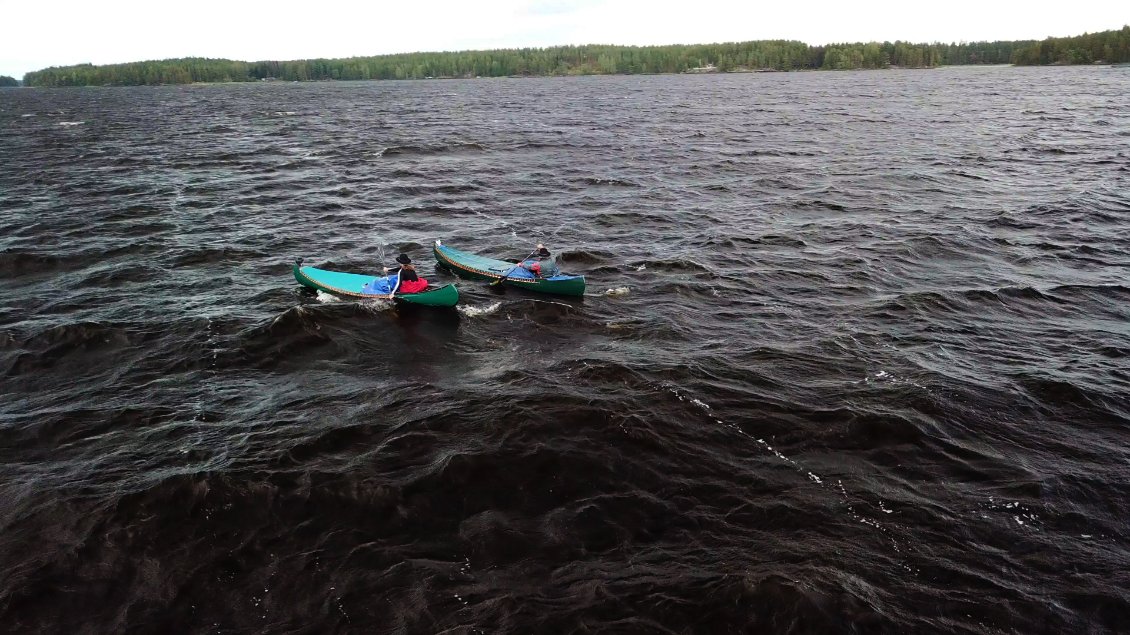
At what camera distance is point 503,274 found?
78.2 feet

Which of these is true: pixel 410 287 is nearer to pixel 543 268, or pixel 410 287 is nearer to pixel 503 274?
pixel 503 274

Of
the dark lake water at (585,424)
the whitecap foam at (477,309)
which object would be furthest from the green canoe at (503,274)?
the whitecap foam at (477,309)

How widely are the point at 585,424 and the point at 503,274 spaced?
9.81 meters

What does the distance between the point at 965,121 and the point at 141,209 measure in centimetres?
7854

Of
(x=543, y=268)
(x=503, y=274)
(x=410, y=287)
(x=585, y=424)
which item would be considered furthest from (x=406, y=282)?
(x=585, y=424)

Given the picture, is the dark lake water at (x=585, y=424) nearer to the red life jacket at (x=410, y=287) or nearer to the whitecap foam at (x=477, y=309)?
the whitecap foam at (x=477, y=309)

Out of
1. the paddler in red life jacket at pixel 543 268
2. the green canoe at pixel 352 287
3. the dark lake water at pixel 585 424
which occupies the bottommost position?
the dark lake water at pixel 585 424

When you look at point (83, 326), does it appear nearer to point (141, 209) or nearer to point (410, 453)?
point (410, 453)

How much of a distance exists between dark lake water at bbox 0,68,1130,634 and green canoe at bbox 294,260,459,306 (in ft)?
1.71

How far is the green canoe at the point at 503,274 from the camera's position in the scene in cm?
2264

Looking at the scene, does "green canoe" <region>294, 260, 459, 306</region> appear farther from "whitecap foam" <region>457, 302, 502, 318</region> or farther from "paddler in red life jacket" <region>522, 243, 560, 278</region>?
"paddler in red life jacket" <region>522, 243, 560, 278</region>

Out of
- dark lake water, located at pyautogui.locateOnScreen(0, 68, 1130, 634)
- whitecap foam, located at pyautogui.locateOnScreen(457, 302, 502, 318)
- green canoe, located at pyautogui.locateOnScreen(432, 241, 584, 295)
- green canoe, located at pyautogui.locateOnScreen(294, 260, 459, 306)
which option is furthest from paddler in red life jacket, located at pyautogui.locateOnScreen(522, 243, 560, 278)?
green canoe, located at pyautogui.locateOnScreen(294, 260, 459, 306)

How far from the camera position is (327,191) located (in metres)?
42.7

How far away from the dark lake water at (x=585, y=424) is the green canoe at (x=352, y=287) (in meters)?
0.52
